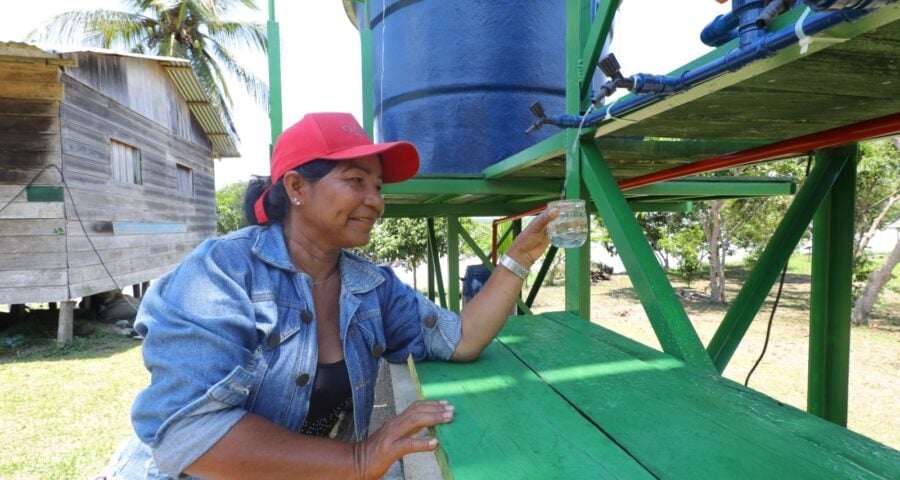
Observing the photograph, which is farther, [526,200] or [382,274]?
[526,200]

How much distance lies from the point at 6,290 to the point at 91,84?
10.7 ft

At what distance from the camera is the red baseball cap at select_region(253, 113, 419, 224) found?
1.54 meters

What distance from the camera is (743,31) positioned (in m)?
1.11

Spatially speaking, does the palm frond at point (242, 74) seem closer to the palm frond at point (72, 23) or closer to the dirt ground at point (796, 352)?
the palm frond at point (72, 23)

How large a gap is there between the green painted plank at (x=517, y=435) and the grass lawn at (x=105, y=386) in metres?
4.00

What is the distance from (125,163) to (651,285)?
32.9 ft

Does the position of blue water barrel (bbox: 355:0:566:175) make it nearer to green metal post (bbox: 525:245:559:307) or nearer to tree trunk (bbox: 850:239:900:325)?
green metal post (bbox: 525:245:559:307)

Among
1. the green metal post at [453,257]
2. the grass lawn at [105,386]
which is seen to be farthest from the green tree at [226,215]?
the green metal post at [453,257]

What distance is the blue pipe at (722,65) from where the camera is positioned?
90 cm

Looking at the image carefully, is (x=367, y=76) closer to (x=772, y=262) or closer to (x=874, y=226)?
(x=772, y=262)

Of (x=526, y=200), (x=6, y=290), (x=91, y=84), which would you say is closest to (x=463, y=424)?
(x=526, y=200)

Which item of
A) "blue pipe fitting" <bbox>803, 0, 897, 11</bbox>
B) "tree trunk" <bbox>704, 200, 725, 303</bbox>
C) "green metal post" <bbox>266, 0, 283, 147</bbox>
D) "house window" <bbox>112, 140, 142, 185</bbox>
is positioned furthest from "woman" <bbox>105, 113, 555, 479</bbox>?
"tree trunk" <bbox>704, 200, 725, 303</bbox>

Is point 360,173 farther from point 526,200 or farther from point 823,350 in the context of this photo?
point 526,200

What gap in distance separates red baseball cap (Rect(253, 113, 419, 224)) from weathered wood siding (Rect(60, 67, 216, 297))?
7.47 meters
